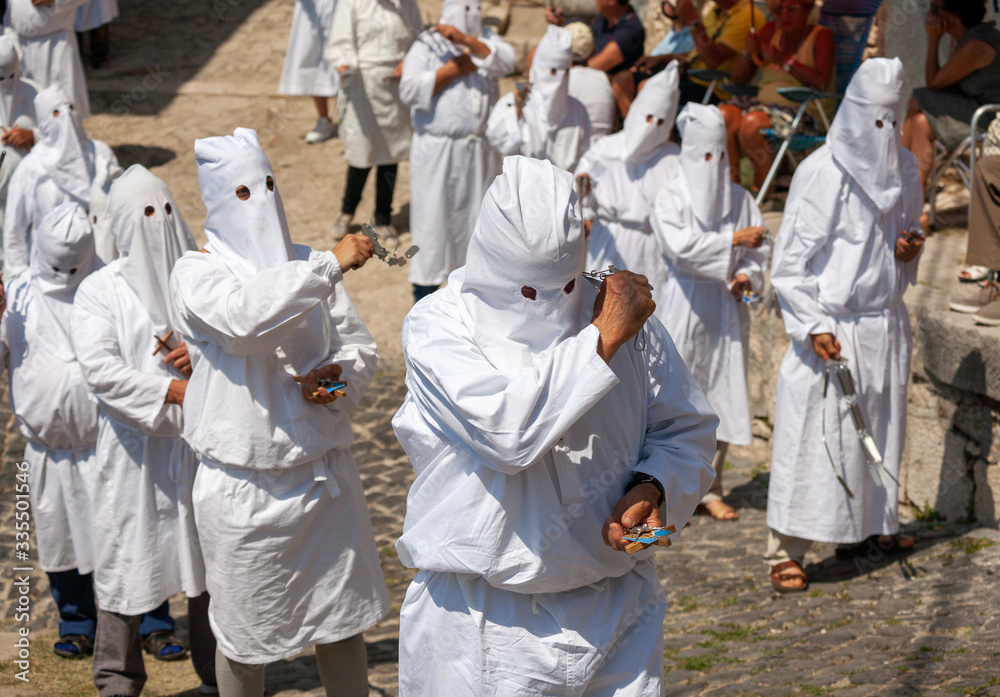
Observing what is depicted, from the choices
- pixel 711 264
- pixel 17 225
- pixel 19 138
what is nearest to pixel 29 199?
pixel 17 225

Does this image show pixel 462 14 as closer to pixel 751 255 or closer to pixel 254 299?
pixel 751 255

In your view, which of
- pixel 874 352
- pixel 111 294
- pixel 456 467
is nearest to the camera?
pixel 456 467

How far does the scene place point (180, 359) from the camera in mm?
4426

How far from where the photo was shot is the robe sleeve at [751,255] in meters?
6.25

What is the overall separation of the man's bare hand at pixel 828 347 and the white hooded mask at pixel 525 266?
2.71m

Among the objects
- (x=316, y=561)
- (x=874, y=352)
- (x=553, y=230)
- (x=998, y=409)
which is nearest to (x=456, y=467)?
(x=553, y=230)

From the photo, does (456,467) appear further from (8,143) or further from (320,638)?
(8,143)

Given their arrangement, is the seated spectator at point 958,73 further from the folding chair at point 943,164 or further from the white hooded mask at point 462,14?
the white hooded mask at point 462,14

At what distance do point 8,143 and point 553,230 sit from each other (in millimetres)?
5794

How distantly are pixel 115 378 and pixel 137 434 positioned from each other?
0.34 meters

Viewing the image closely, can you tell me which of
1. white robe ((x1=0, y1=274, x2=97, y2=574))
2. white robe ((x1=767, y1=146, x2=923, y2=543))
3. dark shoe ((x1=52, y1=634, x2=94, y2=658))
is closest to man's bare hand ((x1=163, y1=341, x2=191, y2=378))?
white robe ((x1=0, y1=274, x2=97, y2=574))

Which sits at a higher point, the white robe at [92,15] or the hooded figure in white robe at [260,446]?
the hooded figure in white robe at [260,446]

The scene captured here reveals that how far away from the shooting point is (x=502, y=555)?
110 inches

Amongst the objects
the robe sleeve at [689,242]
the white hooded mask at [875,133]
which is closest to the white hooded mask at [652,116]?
the robe sleeve at [689,242]
